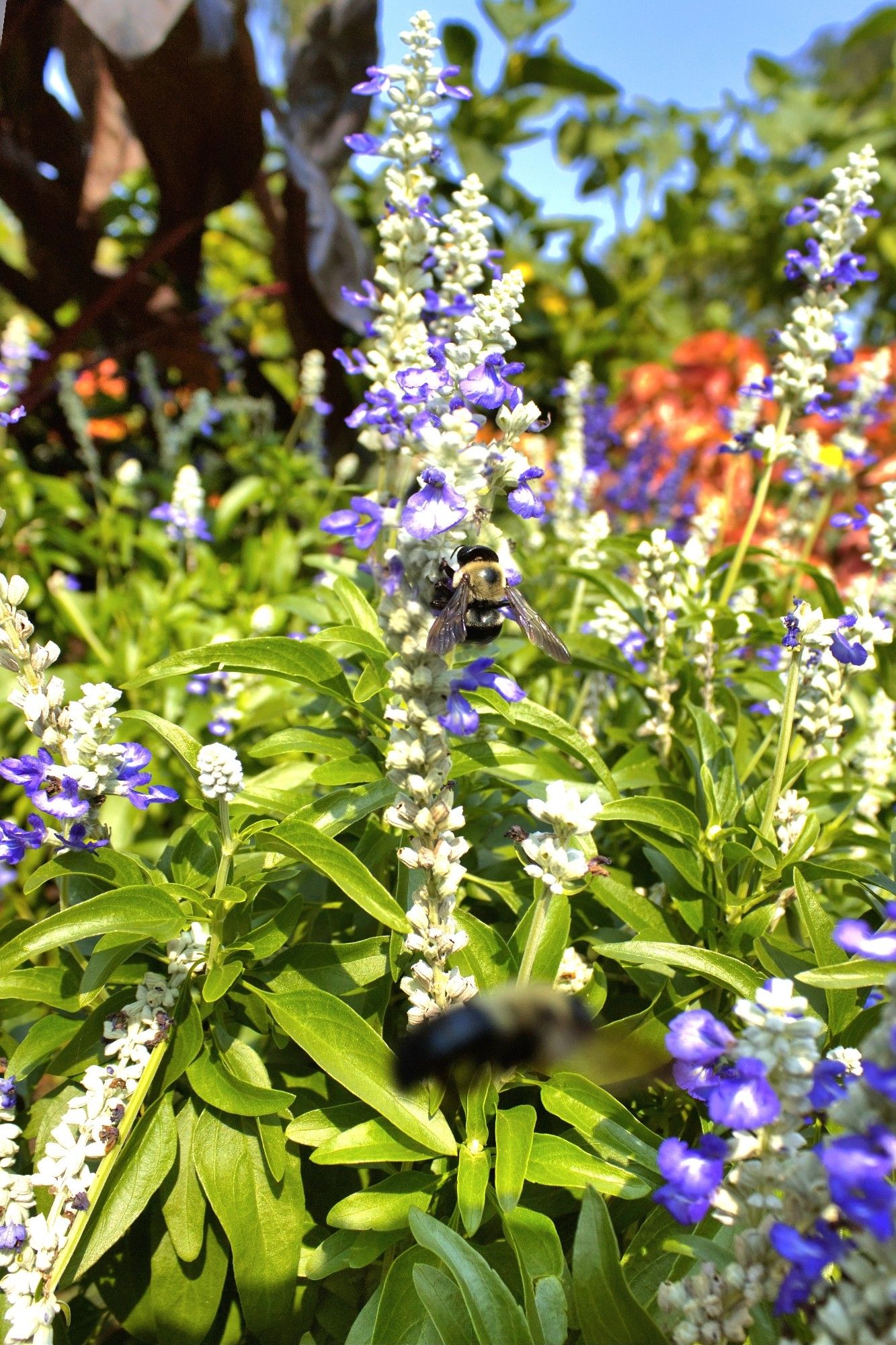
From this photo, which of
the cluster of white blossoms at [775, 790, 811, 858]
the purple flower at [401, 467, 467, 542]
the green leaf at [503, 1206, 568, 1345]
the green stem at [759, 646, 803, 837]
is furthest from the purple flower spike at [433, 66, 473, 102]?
the green leaf at [503, 1206, 568, 1345]

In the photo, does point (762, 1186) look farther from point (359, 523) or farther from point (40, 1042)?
point (359, 523)

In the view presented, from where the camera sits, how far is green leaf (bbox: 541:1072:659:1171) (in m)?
1.48

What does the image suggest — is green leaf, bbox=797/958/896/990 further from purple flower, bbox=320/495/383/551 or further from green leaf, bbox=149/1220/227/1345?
purple flower, bbox=320/495/383/551

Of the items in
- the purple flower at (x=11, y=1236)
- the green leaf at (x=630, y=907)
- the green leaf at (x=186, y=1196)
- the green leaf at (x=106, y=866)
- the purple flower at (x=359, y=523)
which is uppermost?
the purple flower at (x=359, y=523)

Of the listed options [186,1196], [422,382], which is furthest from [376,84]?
[186,1196]

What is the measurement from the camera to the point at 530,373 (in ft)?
24.5

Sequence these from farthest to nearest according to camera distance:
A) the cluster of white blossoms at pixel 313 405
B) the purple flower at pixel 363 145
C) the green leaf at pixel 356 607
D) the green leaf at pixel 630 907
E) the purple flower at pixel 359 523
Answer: the cluster of white blossoms at pixel 313 405, the purple flower at pixel 363 145, the purple flower at pixel 359 523, the green leaf at pixel 356 607, the green leaf at pixel 630 907

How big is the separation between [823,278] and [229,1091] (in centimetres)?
250

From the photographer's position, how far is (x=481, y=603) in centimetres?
158

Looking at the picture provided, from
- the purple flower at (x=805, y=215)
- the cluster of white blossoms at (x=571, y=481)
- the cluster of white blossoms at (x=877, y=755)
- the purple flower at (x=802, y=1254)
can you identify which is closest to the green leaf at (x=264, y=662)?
the purple flower at (x=802, y=1254)

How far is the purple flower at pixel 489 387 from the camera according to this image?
147 cm

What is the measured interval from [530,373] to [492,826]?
19.4 feet

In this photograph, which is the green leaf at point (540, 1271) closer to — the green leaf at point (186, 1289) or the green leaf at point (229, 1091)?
the green leaf at point (229, 1091)

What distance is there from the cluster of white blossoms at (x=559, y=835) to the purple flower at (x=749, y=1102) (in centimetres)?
32
